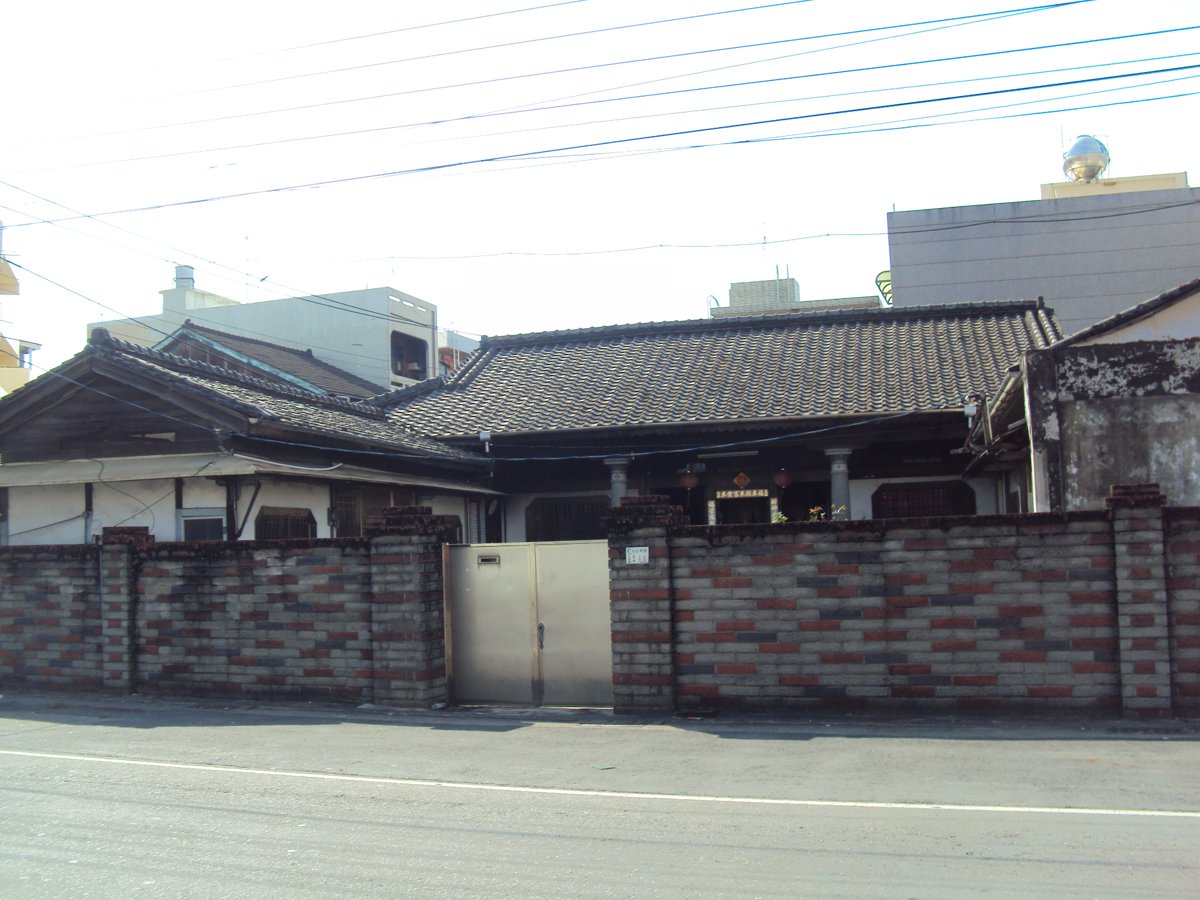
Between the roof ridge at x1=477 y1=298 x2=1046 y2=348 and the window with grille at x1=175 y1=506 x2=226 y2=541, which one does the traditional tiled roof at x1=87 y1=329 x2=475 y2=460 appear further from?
the roof ridge at x1=477 y1=298 x2=1046 y2=348

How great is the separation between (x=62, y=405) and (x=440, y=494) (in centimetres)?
597

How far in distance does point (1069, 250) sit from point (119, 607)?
3241 cm

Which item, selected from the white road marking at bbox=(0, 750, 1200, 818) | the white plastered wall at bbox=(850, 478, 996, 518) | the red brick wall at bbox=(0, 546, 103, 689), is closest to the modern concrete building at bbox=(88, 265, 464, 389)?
the white plastered wall at bbox=(850, 478, 996, 518)

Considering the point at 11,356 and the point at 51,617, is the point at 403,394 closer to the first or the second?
the point at 51,617

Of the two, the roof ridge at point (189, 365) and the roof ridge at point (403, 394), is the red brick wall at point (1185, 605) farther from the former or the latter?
the roof ridge at point (403, 394)

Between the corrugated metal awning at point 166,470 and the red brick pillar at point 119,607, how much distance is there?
5.15 ft

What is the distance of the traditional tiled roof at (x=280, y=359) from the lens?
27.8m

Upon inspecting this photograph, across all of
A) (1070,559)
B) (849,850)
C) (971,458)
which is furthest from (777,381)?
(849,850)

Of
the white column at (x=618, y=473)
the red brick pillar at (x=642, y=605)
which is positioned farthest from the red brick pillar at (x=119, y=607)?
the white column at (x=618, y=473)

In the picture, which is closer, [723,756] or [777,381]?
[723,756]

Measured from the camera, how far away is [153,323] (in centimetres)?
4084

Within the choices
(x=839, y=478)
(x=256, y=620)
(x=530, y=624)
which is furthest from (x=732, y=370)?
(x=256, y=620)

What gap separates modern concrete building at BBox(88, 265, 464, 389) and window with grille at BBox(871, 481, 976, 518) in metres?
20.7

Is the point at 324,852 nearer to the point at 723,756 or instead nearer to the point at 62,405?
the point at 723,756
